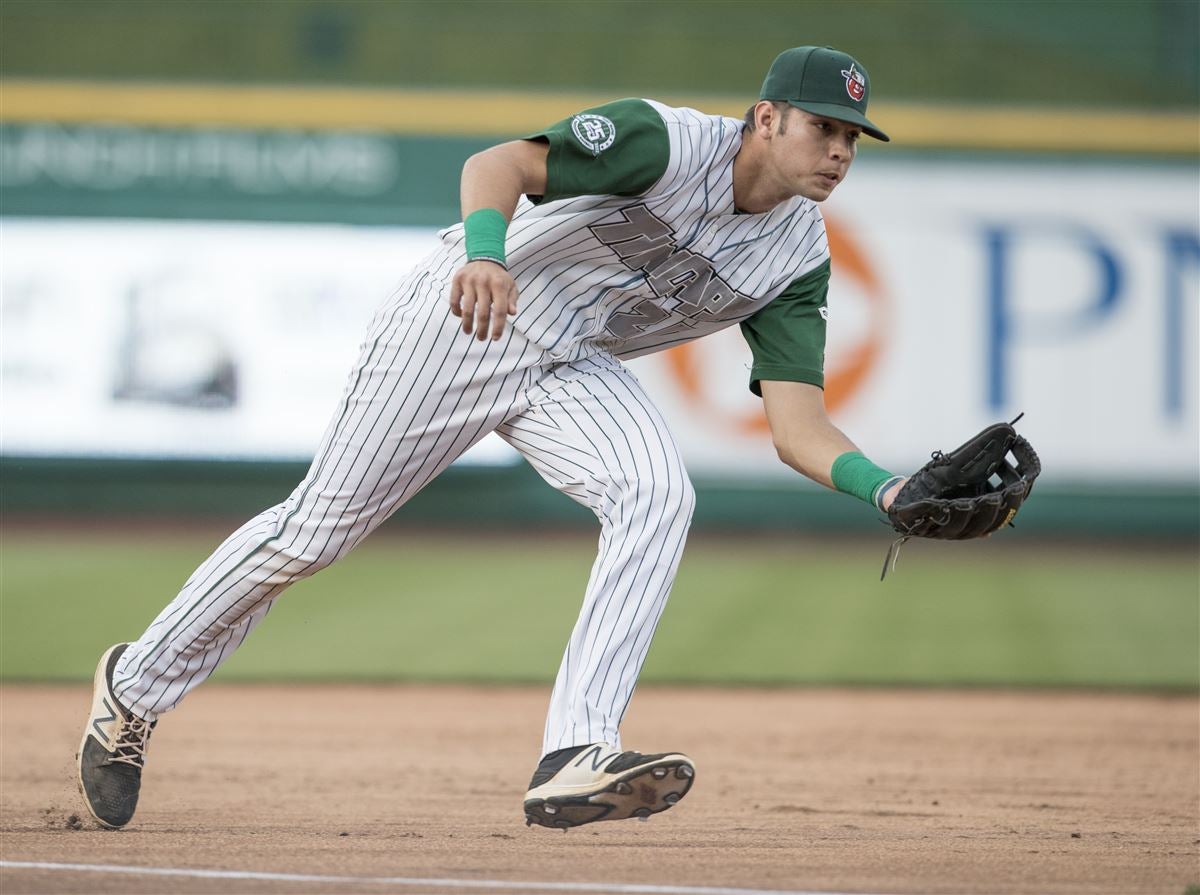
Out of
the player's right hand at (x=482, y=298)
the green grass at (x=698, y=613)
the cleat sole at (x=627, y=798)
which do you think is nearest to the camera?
the player's right hand at (x=482, y=298)

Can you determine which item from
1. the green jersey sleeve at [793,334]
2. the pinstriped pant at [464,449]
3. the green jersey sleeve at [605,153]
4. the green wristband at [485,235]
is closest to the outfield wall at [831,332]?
the green jersey sleeve at [793,334]

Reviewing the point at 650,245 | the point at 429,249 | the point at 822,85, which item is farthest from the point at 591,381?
the point at 429,249

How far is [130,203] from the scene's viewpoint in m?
12.0

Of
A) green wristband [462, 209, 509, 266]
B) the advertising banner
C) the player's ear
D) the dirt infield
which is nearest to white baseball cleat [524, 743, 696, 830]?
the dirt infield

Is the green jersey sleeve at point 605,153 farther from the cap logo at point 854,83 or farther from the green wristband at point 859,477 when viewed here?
the green wristband at point 859,477

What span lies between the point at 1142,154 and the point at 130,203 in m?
7.69

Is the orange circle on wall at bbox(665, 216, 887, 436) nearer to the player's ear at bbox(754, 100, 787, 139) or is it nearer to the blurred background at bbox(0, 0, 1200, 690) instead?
the blurred background at bbox(0, 0, 1200, 690)

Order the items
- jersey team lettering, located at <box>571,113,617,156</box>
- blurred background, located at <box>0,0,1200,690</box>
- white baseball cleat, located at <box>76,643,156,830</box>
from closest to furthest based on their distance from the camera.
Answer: jersey team lettering, located at <box>571,113,617,156</box>, white baseball cleat, located at <box>76,643,156,830</box>, blurred background, located at <box>0,0,1200,690</box>

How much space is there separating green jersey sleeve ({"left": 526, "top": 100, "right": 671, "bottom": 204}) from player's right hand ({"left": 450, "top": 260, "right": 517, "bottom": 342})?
326mm

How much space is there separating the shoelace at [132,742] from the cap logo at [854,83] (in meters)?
2.00

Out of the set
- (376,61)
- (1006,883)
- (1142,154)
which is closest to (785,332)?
(1006,883)

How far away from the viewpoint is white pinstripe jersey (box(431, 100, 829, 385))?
3.08 meters

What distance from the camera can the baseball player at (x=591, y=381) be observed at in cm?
306

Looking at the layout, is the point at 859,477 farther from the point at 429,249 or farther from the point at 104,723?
the point at 429,249
